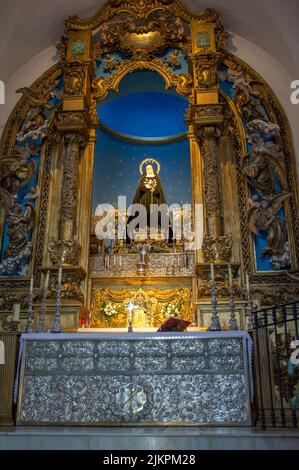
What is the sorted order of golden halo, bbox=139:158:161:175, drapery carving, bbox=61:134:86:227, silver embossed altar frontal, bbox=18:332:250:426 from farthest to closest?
golden halo, bbox=139:158:161:175, drapery carving, bbox=61:134:86:227, silver embossed altar frontal, bbox=18:332:250:426

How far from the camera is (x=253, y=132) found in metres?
8.96

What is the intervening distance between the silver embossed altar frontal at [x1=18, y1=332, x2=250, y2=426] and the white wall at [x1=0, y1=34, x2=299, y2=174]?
5.08m

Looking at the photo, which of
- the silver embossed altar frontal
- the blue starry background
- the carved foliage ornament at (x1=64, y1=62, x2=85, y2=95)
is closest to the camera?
the silver embossed altar frontal

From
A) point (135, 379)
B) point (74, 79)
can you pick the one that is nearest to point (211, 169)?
point (74, 79)

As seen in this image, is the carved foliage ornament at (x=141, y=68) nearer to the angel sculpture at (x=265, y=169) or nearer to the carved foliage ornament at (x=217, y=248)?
the angel sculpture at (x=265, y=169)

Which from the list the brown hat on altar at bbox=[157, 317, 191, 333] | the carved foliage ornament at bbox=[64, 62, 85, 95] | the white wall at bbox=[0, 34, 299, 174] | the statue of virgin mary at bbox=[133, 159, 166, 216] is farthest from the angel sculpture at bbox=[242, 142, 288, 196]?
the brown hat on altar at bbox=[157, 317, 191, 333]

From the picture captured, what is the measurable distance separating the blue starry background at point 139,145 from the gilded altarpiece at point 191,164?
92cm

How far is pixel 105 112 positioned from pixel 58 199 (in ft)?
8.67

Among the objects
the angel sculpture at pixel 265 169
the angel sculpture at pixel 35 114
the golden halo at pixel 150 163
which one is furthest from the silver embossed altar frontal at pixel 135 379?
the golden halo at pixel 150 163

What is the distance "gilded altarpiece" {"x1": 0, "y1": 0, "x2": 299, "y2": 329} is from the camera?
8086 mm

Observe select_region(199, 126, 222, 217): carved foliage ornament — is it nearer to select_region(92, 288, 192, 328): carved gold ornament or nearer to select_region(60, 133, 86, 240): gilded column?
select_region(92, 288, 192, 328): carved gold ornament

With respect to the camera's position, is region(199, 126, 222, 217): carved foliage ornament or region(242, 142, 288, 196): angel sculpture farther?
region(242, 142, 288, 196): angel sculpture

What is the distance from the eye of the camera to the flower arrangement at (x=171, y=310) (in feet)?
26.8
